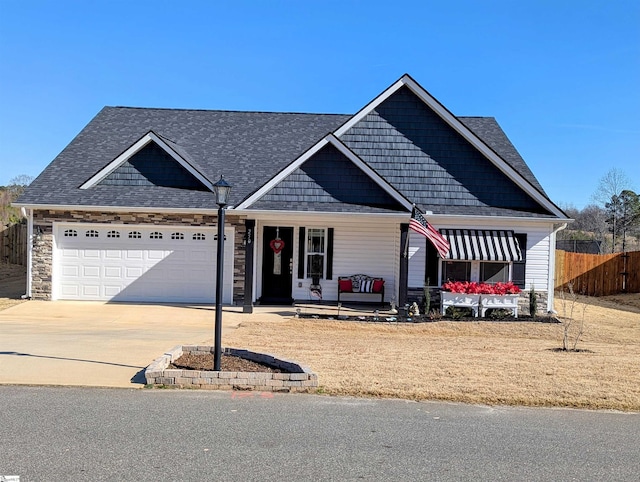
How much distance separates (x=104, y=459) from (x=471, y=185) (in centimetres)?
1454

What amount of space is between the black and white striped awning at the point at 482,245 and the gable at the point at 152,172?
25.2 ft

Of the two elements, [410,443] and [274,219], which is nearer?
[410,443]

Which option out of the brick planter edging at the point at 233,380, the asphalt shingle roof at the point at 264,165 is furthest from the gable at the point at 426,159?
the brick planter edging at the point at 233,380

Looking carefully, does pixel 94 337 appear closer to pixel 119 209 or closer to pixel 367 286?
pixel 119 209

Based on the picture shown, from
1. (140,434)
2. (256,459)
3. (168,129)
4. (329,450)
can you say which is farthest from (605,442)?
(168,129)

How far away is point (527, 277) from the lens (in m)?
17.2

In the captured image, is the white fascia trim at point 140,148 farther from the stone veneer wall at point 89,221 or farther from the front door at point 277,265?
the front door at point 277,265

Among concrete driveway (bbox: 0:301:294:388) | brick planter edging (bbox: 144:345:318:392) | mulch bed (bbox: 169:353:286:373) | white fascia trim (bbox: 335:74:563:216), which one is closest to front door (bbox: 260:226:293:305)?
concrete driveway (bbox: 0:301:294:388)

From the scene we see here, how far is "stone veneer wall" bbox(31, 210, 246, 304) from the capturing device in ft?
55.3

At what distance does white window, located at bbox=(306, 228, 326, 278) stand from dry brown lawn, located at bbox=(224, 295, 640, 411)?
3.86 m

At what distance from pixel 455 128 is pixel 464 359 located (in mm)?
9652

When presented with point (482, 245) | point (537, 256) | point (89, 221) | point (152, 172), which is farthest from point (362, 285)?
point (89, 221)

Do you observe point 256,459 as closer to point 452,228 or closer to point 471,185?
point 452,228

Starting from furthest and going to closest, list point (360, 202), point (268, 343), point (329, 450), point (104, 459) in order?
point (360, 202)
point (268, 343)
point (329, 450)
point (104, 459)
